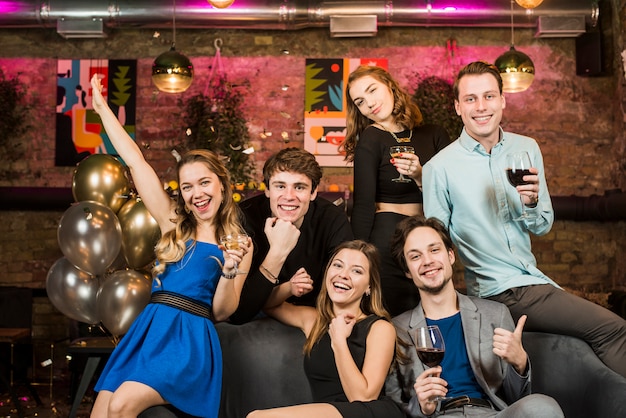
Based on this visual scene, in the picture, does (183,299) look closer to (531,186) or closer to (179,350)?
(179,350)

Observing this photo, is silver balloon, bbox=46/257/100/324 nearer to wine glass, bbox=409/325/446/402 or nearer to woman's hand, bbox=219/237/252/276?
woman's hand, bbox=219/237/252/276

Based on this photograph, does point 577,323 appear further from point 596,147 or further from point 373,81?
point 596,147

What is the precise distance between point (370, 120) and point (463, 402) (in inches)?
54.0

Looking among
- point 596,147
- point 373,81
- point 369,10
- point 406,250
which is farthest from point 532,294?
point 596,147

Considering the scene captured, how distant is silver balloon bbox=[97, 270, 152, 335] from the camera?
13.8 ft

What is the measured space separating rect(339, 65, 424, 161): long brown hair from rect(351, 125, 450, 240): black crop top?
0.08m

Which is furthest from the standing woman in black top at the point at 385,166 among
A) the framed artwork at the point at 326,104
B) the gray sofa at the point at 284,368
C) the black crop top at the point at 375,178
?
the framed artwork at the point at 326,104

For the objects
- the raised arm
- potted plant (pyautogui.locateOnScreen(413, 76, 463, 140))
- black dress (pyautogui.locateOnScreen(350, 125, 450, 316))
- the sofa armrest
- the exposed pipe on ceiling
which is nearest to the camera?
the sofa armrest

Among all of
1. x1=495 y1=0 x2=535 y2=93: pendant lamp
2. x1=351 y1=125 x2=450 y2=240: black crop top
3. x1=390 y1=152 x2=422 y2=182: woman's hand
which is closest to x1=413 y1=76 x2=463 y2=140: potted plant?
x1=495 y1=0 x2=535 y2=93: pendant lamp

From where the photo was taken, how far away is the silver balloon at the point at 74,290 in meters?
4.54

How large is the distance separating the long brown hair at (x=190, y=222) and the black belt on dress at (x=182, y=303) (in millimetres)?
102

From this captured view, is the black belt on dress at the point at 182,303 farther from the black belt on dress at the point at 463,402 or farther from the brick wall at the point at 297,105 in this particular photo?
the brick wall at the point at 297,105

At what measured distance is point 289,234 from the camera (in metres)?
2.89

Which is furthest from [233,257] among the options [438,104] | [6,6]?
[6,6]
